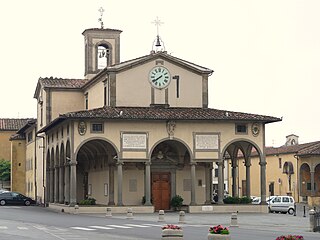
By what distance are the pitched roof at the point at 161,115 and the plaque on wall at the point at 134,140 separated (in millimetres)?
1158

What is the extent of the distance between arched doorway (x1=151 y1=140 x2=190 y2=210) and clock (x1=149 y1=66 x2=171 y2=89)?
3963 millimetres

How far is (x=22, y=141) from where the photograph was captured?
8919cm

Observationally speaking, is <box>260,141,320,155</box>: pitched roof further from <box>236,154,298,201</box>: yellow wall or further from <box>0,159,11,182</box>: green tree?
<box>0,159,11,182</box>: green tree

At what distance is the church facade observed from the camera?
51406 millimetres

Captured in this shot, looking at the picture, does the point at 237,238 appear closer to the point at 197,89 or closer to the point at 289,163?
the point at 197,89

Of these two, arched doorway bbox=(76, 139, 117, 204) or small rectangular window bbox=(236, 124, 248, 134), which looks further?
arched doorway bbox=(76, 139, 117, 204)

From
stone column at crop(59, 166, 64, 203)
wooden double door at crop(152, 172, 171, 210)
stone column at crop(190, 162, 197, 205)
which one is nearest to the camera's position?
stone column at crop(190, 162, 197, 205)

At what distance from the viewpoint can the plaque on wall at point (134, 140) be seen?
5156 centimetres

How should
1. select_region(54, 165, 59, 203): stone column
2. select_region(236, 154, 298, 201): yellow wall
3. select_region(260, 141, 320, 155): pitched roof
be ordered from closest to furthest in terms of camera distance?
1. select_region(54, 165, 59, 203): stone column
2. select_region(260, 141, 320, 155): pitched roof
3. select_region(236, 154, 298, 201): yellow wall

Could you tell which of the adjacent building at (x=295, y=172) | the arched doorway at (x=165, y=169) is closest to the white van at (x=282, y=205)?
the arched doorway at (x=165, y=169)

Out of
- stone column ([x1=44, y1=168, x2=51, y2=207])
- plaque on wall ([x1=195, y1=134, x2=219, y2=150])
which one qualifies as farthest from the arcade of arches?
stone column ([x1=44, y1=168, x2=51, y2=207])

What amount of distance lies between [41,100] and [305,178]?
28.9 metres

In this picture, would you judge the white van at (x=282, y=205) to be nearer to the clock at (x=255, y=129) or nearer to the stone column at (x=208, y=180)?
the stone column at (x=208, y=180)

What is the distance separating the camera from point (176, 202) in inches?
2114
